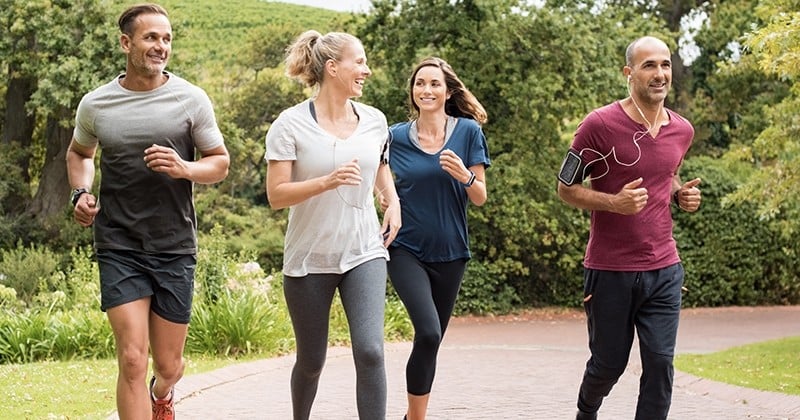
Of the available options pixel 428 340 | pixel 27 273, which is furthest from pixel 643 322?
pixel 27 273

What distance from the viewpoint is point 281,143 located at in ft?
18.2

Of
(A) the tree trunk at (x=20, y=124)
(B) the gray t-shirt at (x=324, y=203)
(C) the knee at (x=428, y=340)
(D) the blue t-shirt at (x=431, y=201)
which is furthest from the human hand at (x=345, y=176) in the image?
(A) the tree trunk at (x=20, y=124)

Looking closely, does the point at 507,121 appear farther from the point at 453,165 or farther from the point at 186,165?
the point at 186,165

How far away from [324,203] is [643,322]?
166 cm

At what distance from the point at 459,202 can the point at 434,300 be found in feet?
1.86

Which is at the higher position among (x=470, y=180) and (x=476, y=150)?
(x=476, y=150)

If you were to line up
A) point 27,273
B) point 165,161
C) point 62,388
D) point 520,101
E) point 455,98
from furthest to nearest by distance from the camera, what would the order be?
point 520,101
point 27,273
point 62,388
point 455,98
point 165,161

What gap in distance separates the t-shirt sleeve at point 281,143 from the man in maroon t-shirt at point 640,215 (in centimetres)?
133

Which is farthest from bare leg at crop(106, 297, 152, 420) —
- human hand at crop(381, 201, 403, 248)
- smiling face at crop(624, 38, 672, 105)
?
smiling face at crop(624, 38, 672, 105)

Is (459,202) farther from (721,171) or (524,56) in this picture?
(721,171)

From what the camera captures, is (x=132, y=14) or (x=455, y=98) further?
(x=455, y=98)

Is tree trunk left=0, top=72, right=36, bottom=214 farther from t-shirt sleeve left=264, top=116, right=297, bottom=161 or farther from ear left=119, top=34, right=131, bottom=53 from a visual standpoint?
t-shirt sleeve left=264, top=116, right=297, bottom=161

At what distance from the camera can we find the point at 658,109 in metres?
5.84

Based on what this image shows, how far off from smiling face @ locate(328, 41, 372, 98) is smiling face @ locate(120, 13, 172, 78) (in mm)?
813
